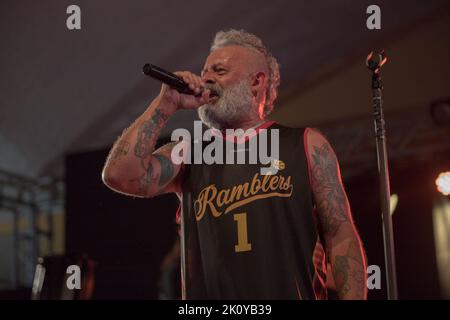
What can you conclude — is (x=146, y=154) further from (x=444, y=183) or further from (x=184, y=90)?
(x=444, y=183)

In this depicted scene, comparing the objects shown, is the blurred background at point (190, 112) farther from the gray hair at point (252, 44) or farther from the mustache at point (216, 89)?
the mustache at point (216, 89)

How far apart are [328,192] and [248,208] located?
0.24 meters

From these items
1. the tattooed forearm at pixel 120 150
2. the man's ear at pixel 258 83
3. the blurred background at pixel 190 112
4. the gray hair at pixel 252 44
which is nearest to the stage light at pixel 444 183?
the blurred background at pixel 190 112

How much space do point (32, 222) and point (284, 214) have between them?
4.97 m

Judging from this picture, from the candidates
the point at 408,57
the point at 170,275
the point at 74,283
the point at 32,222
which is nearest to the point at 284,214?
the point at 74,283

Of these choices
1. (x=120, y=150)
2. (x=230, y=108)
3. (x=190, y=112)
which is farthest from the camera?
(x=190, y=112)

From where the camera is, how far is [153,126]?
191 centimetres

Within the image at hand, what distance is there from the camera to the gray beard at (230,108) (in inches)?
78.7

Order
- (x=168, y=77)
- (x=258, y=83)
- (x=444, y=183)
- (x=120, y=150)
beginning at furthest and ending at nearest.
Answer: (x=444, y=183) → (x=258, y=83) → (x=120, y=150) → (x=168, y=77)

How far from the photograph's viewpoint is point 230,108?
2.00m

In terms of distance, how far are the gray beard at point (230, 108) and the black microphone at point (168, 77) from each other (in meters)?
0.12

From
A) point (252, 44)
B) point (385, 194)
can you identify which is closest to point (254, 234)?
point (385, 194)

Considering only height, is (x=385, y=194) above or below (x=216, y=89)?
below

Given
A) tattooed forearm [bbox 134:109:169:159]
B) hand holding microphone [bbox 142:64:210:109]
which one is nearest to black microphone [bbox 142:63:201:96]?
hand holding microphone [bbox 142:64:210:109]
